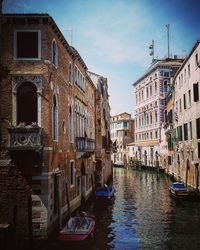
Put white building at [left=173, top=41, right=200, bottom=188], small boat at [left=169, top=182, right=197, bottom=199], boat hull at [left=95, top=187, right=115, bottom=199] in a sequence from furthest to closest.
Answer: white building at [left=173, top=41, right=200, bottom=188]
boat hull at [left=95, top=187, right=115, bottom=199]
small boat at [left=169, top=182, right=197, bottom=199]

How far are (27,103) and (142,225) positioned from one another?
8608 mm

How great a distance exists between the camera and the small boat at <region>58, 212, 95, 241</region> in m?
12.2

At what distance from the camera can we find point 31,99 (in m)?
13.0

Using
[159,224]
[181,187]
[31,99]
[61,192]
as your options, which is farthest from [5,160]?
[181,187]

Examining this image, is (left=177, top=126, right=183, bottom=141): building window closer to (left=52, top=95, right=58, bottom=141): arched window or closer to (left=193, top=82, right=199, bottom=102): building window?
(left=193, top=82, right=199, bottom=102): building window

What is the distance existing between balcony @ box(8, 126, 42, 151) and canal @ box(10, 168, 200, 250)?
3.51 m

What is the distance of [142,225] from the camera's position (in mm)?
16406

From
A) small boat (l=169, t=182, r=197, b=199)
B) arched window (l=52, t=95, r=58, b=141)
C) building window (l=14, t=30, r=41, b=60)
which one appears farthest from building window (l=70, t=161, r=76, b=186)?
small boat (l=169, t=182, r=197, b=199)

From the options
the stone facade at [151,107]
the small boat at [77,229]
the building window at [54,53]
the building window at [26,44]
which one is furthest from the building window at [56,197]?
the stone facade at [151,107]

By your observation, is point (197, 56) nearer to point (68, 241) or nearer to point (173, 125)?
point (173, 125)

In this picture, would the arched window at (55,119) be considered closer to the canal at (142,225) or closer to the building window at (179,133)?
the canal at (142,225)

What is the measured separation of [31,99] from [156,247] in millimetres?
7785

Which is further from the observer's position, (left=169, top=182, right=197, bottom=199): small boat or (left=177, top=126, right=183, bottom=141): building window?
(left=177, top=126, right=183, bottom=141): building window

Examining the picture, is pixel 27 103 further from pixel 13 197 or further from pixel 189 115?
pixel 189 115
